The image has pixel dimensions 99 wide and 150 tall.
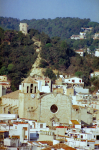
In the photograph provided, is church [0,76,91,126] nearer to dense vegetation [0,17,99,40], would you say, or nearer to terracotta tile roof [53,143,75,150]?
terracotta tile roof [53,143,75,150]

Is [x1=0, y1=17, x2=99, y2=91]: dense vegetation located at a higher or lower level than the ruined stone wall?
higher

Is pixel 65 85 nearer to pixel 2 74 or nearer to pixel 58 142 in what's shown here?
pixel 2 74

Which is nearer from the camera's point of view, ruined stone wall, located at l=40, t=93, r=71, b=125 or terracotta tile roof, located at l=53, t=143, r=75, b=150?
terracotta tile roof, located at l=53, t=143, r=75, b=150

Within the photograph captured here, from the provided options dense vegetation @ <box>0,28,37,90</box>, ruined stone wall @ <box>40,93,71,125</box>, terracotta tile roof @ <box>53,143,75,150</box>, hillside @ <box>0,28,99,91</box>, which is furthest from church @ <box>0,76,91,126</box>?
hillside @ <box>0,28,99,91</box>

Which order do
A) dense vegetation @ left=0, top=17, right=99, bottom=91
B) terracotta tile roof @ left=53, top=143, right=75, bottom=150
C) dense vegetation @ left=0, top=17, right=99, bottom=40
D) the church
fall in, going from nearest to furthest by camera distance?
1. terracotta tile roof @ left=53, top=143, right=75, bottom=150
2. the church
3. dense vegetation @ left=0, top=17, right=99, bottom=91
4. dense vegetation @ left=0, top=17, right=99, bottom=40

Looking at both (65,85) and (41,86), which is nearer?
(41,86)

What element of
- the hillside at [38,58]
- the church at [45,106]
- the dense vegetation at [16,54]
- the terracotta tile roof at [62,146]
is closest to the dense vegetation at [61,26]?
the hillside at [38,58]

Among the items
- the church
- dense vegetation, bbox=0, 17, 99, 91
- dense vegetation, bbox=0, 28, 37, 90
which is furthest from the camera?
dense vegetation, bbox=0, 17, 99, 91

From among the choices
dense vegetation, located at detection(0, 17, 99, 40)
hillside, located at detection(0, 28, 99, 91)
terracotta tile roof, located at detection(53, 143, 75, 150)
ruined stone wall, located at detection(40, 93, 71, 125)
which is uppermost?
dense vegetation, located at detection(0, 17, 99, 40)

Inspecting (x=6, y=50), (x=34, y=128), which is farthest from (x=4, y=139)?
(x=6, y=50)

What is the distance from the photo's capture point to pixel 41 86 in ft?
151

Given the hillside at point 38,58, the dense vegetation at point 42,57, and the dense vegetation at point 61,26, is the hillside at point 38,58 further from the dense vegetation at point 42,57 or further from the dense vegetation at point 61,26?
the dense vegetation at point 61,26

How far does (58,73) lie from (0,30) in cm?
844

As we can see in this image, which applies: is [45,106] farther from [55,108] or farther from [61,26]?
[61,26]
